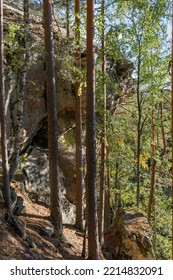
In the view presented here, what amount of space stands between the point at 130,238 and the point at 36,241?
4122 mm

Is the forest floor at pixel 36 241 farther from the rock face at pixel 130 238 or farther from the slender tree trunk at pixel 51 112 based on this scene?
the rock face at pixel 130 238

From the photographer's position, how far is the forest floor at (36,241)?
834 cm

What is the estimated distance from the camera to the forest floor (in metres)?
8.34

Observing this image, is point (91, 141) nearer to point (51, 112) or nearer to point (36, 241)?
point (51, 112)

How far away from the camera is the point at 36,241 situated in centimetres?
977

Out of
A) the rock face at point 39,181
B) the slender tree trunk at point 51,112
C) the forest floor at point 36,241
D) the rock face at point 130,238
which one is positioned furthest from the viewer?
the rock face at point 39,181

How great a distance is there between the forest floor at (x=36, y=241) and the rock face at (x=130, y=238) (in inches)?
56.2

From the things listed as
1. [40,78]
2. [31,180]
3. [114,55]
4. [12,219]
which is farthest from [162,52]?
[12,219]

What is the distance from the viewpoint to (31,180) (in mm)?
14406

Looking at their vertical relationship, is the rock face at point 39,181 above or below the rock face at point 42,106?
below

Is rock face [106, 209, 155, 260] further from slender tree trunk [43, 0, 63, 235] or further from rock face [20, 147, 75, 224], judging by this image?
slender tree trunk [43, 0, 63, 235]

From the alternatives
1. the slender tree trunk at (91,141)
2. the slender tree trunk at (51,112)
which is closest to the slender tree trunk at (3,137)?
the slender tree trunk at (51,112)

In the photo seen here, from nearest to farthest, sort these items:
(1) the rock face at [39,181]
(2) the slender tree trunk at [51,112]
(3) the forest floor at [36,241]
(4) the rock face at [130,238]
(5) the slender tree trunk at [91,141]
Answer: (3) the forest floor at [36,241], (5) the slender tree trunk at [91,141], (2) the slender tree trunk at [51,112], (4) the rock face at [130,238], (1) the rock face at [39,181]
